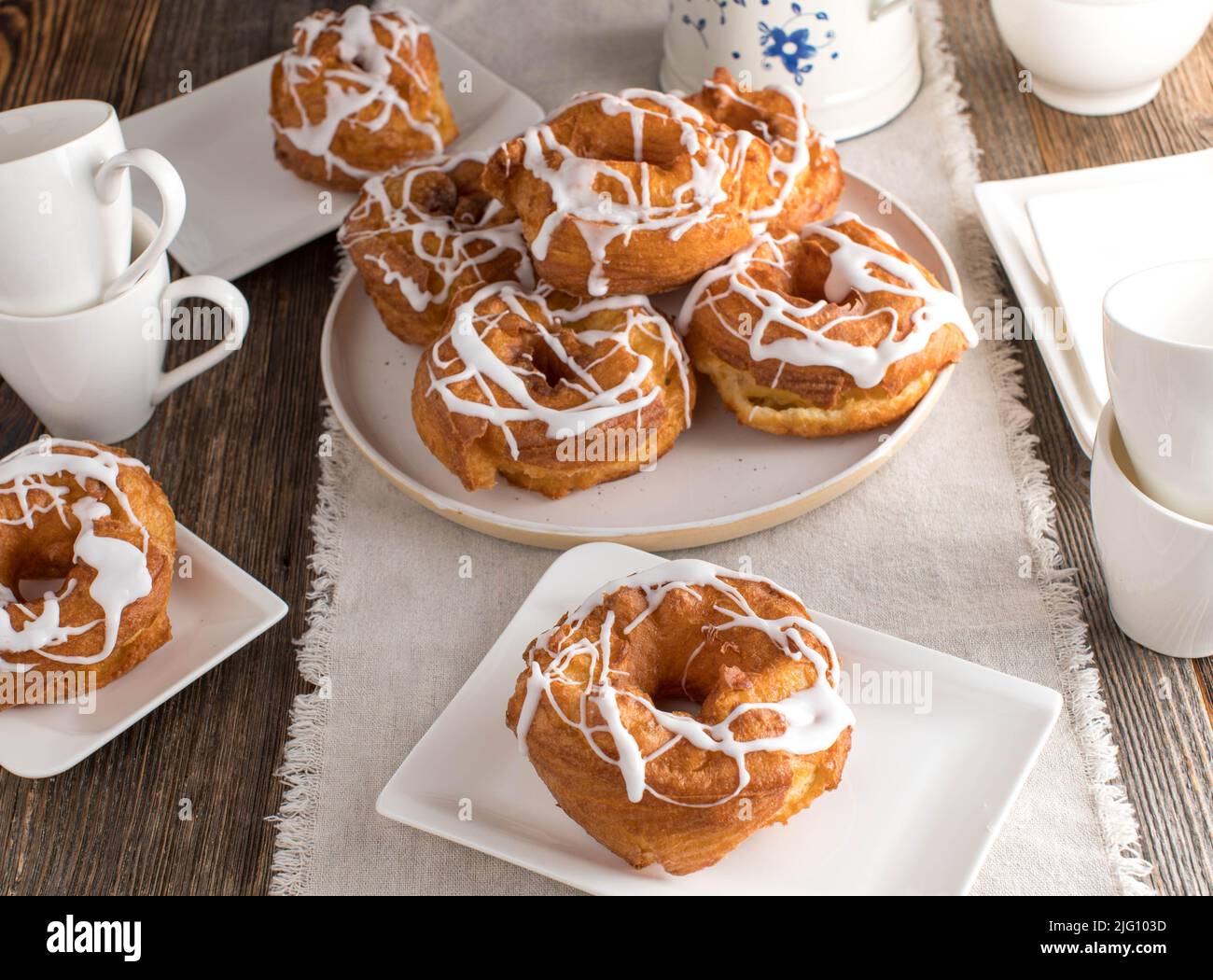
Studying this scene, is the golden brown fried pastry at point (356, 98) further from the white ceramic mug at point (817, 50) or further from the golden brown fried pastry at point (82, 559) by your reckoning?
the golden brown fried pastry at point (82, 559)

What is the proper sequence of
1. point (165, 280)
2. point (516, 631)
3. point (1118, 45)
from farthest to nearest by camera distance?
point (1118, 45), point (165, 280), point (516, 631)

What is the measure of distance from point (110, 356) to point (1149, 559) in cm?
139

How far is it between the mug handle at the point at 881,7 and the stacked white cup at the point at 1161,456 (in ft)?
3.13

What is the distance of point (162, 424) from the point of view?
195 centimetres

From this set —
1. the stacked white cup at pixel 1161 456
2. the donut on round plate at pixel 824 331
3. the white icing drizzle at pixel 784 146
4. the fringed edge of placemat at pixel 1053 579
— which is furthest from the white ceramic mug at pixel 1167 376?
the white icing drizzle at pixel 784 146

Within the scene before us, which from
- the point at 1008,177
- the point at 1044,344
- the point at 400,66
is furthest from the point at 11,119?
the point at 1008,177

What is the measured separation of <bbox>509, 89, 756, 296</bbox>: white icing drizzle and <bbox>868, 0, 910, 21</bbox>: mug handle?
58 centimetres

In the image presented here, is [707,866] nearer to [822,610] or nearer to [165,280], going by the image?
[822,610]

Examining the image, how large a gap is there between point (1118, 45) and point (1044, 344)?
0.69 meters

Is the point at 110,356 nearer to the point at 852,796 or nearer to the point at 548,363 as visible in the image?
the point at 548,363

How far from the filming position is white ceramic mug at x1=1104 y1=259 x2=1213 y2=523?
124 cm

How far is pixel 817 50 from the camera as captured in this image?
2.14m

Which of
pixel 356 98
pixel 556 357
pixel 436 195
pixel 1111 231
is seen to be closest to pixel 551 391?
pixel 556 357

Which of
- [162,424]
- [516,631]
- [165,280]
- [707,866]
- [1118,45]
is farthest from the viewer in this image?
[1118,45]
